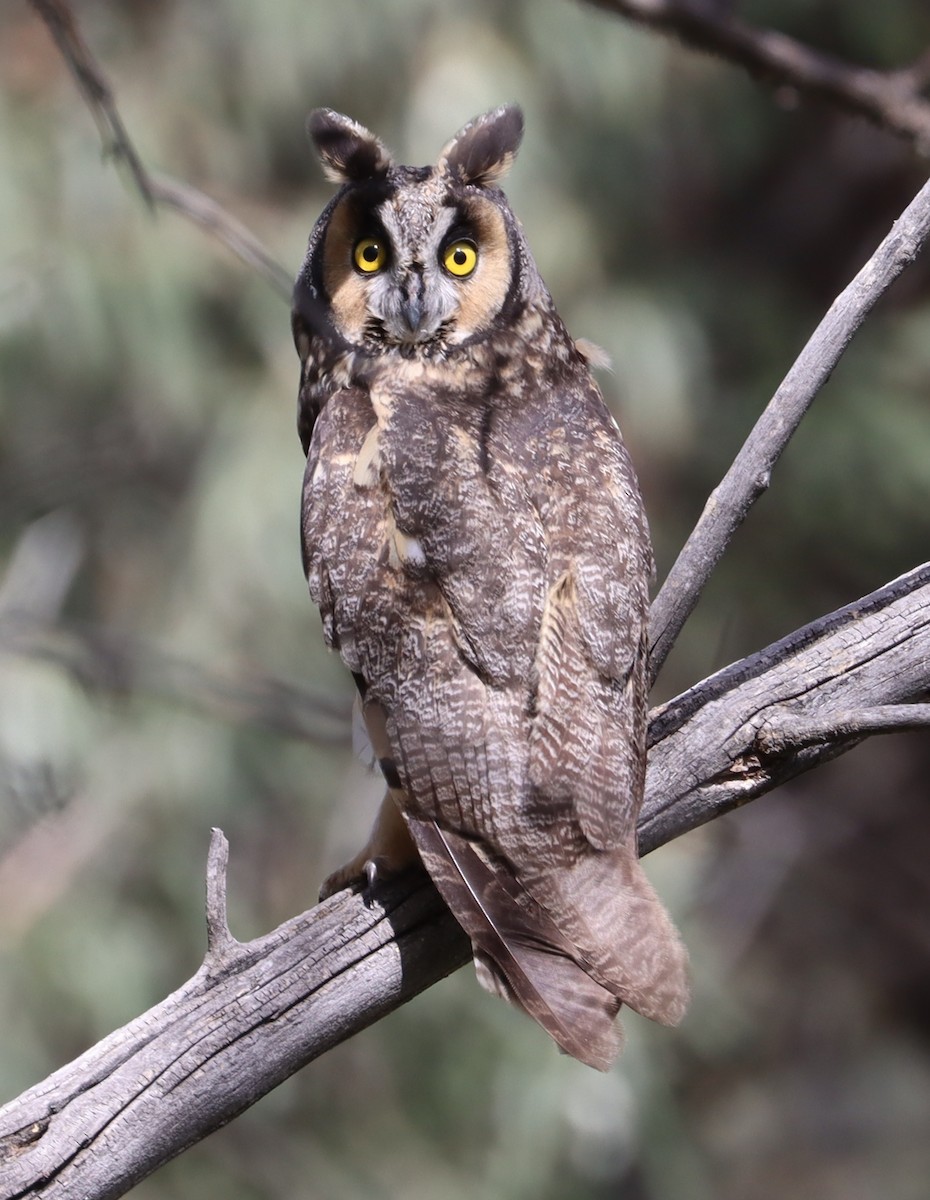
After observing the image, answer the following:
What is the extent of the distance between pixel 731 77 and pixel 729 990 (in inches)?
181

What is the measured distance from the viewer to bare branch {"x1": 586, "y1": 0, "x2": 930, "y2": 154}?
2.65 meters

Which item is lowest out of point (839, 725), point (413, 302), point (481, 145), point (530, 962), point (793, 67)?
point (530, 962)

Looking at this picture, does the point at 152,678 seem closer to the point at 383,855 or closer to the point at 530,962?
the point at 383,855

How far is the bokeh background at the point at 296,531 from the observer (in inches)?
190

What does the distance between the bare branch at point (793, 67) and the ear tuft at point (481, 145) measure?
1.37ft

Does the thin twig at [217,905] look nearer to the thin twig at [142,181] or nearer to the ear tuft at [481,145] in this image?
the thin twig at [142,181]

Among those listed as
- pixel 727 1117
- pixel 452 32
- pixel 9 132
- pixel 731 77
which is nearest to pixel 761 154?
pixel 731 77

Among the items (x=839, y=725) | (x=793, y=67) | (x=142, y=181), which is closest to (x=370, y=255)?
(x=142, y=181)

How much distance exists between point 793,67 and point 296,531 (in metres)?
2.67

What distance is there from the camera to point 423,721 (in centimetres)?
193

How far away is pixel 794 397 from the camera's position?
2.00 metres

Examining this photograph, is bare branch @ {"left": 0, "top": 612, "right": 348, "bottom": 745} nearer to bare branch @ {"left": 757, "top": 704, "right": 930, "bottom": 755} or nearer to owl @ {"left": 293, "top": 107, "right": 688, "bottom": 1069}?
owl @ {"left": 293, "top": 107, "right": 688, "bottom": 1069}

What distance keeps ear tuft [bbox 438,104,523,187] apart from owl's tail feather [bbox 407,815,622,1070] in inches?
49.1

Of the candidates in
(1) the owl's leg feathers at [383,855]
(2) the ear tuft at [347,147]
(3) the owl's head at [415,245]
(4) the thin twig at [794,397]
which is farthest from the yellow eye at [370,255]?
(1) the owl's leg feathers at [383,855]
